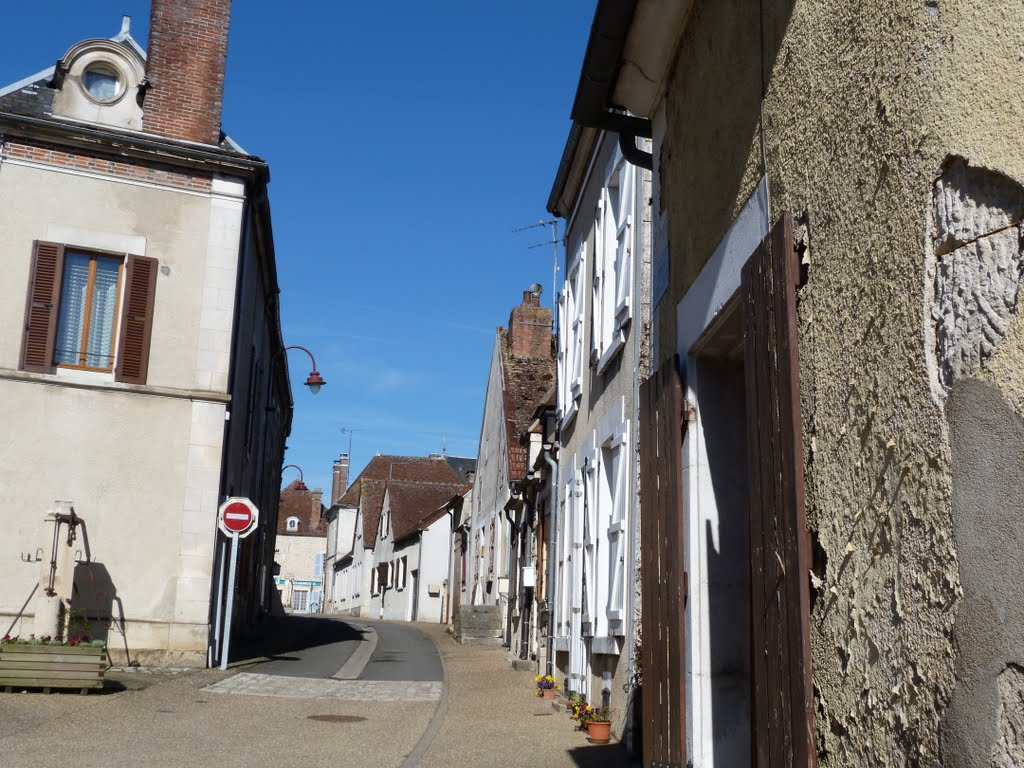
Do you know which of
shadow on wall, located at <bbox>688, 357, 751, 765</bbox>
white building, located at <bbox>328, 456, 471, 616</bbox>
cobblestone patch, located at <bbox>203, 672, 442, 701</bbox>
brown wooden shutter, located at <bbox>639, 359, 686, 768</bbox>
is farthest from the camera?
white building, located at <bbox>328, 456, 471, 616</bbox>

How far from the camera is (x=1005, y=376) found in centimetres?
229

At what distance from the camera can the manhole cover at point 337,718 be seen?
9148 mm

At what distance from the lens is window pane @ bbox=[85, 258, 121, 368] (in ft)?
42.7

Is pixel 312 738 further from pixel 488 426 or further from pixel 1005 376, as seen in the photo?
pixel 488 426

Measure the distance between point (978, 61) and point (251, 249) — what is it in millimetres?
13776

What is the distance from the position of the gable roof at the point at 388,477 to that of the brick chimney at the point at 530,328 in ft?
83.8

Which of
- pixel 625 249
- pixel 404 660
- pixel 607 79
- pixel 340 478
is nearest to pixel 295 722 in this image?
pixel 625 249

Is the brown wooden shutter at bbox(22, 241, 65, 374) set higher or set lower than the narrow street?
higher

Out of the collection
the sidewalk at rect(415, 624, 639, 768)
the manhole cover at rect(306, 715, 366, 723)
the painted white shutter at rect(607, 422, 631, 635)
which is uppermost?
the painted white shutter at rect(607, 422, 631, 635)

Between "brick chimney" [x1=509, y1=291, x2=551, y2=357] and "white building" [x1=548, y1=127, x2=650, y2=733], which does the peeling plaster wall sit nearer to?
"white building" [x1=548, y1=127, x2=650, y2=733]

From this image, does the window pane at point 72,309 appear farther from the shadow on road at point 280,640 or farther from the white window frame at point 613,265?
the white window frame at point 613,265

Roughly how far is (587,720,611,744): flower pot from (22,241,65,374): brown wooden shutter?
8.27 metres

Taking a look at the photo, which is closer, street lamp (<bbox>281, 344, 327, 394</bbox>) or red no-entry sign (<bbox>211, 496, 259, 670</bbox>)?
red no-entry sign (<bbox>211, 496, 259, 670</bbox>)

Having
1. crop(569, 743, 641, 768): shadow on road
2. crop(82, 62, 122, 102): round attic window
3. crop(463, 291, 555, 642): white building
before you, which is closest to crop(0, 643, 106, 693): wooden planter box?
crop(569, 743, 641, 768): shadow on road
